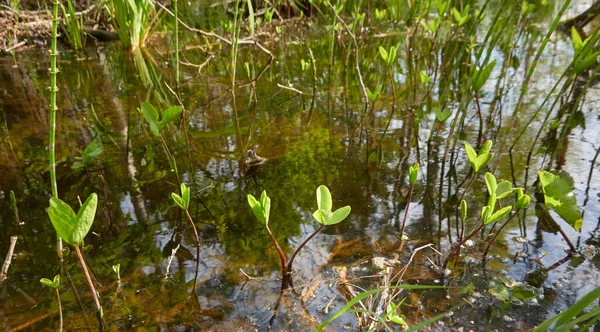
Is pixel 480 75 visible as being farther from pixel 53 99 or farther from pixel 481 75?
pixel 53 99

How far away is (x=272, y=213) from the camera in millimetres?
1526

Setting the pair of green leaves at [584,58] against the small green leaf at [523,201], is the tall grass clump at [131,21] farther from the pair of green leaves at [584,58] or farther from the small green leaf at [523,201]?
the small green leaf at [523,201]

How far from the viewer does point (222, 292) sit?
1.18m

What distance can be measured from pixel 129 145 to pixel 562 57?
3.12 m

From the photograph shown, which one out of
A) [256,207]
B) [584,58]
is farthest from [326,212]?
[584,58]

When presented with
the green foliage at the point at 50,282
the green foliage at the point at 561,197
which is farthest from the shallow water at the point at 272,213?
the green foliage at the point at 50,282

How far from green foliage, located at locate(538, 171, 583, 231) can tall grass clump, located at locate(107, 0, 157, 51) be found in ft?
11.0

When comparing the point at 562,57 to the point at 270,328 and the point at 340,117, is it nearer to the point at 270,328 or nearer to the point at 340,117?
the point at 340,117

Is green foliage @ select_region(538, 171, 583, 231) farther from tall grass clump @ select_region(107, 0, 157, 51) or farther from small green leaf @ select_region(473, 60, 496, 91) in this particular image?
tall grass clump @ select_region(107, 0, 157, 51)

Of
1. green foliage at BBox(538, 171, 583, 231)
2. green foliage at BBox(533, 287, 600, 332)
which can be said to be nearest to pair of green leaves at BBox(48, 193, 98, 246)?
green foliage at BBox(533, 287, 600, 332)

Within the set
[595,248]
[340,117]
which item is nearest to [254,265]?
[595,248]

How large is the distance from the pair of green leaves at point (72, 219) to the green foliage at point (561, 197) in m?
1.11

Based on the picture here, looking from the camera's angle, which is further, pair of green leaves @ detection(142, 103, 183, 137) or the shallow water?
pair of green leaves @ detection(142, 103, 183, 137)

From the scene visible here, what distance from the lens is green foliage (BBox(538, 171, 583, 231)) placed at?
125 cm
